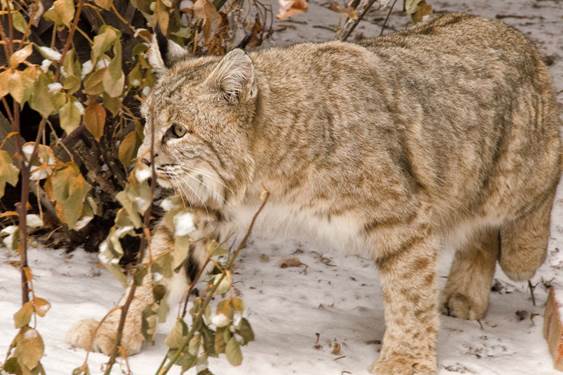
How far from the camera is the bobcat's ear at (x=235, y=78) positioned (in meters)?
3.94

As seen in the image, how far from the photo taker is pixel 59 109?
2.83 metres

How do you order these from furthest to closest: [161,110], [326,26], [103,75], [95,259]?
[326,26] < [95,259] < [161,110] < [103,75]

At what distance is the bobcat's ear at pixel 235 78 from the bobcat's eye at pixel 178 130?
20 centimetres

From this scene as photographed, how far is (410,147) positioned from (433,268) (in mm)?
520

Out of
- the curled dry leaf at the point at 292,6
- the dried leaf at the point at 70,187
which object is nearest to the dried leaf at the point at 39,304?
the dried leaf at the point at 70,187

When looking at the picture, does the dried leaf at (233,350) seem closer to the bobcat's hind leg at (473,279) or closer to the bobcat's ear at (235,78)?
the bobcat's ear at (235,78)

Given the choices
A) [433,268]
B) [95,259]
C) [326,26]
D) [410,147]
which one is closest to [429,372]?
[433,268]

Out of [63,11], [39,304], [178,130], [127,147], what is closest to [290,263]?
[178,130]

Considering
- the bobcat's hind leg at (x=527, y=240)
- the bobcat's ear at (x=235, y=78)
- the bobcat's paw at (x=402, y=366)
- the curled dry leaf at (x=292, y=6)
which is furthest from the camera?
the bobcat's hind leg at (x=527, y=240)

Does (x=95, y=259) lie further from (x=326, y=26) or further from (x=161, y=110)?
(x=326, y=26)

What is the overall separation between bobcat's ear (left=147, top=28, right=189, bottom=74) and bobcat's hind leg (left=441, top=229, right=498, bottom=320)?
1.79 m

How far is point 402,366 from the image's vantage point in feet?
14.3

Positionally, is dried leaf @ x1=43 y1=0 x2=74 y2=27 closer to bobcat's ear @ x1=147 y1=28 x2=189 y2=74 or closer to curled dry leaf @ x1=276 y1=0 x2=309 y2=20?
curled dry leaf @ x1=276 y1=0 x2=309 y2=20

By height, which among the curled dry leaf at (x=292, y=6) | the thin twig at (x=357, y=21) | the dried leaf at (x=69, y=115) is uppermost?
the curled dry leaf at (x=292, y=6)
